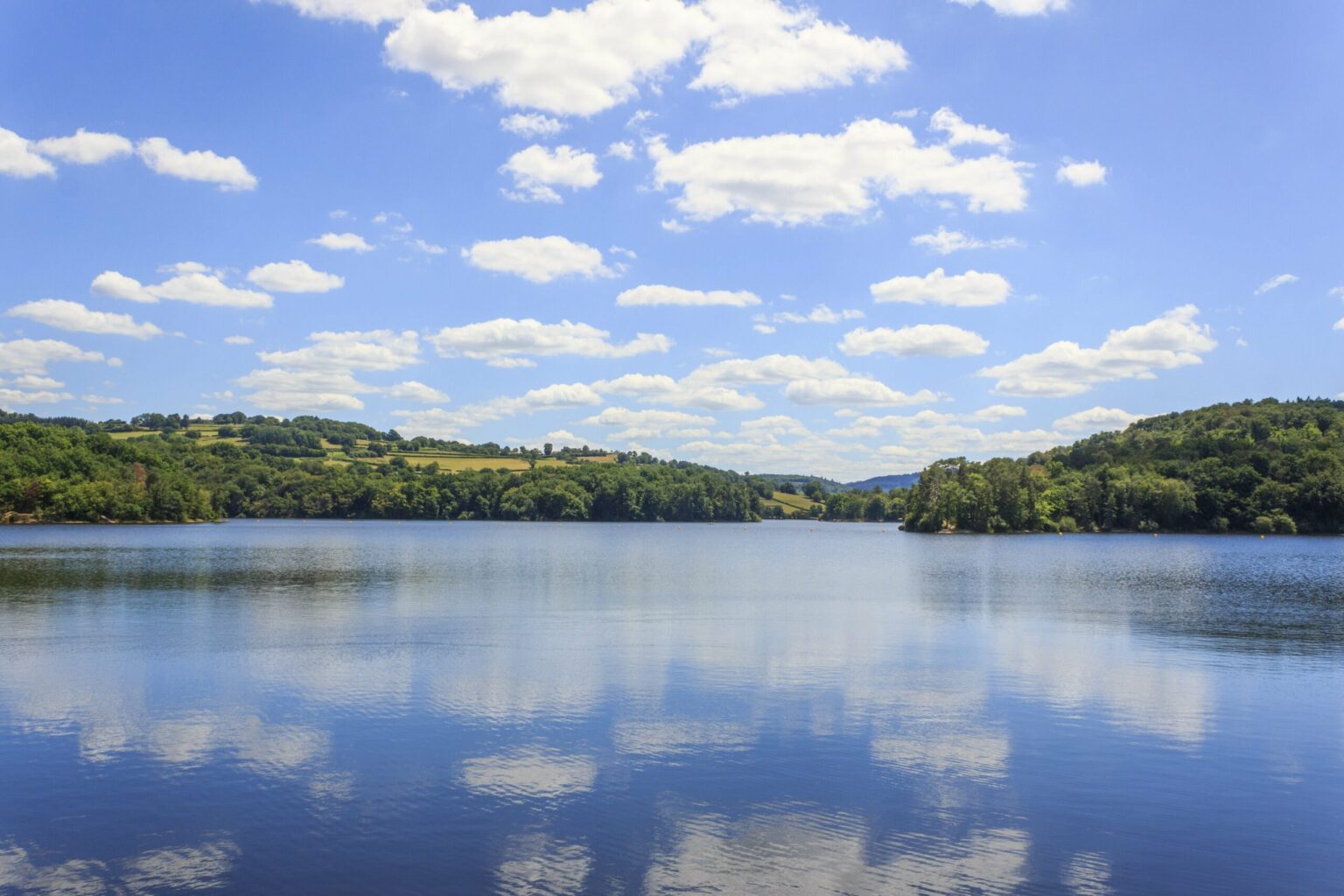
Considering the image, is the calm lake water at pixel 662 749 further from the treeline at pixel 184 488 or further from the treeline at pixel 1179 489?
the treeline at pixel 184 488

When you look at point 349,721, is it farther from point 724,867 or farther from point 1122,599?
point 1122,599

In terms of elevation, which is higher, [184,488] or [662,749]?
[184,488]

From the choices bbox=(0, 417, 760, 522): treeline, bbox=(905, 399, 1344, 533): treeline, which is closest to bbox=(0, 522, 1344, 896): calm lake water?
bbox=(905, 399, 1344, 533): treeline

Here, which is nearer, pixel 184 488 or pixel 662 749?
pixel 662 749

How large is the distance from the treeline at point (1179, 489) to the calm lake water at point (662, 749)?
4190 inches

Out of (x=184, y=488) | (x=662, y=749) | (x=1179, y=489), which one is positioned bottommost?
(x=662, y=749)

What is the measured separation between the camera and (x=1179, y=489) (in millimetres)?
139000

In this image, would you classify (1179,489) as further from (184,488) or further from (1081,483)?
(184,488)

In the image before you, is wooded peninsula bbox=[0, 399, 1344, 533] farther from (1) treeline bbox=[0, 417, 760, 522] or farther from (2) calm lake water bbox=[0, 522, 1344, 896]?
(2) calm lake water bbox=[0, 522, 1344, 896]

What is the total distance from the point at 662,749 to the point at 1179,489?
470 ft

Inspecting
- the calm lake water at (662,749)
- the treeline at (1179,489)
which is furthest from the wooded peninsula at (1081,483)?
the calm lake water at (662,749)

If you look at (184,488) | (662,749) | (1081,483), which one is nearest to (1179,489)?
(1081,483)

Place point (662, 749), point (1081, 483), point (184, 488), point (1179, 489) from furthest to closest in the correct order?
point (1081, 483), point (184, 488), point (1179, 489), point (662, 749)

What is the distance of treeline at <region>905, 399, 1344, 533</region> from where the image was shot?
443 ft
